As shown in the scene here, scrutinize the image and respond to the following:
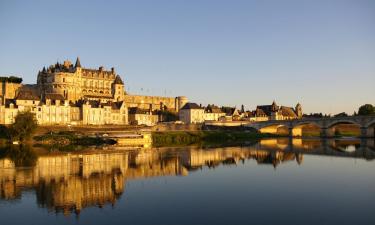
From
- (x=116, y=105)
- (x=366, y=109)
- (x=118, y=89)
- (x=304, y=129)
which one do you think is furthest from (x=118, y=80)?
(x=366, y=109)

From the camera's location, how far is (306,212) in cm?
1827

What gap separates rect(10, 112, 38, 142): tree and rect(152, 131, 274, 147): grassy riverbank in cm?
1843

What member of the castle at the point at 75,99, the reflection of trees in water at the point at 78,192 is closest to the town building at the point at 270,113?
the castle at the point at 75,99

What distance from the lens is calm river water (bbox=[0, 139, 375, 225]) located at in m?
17.5

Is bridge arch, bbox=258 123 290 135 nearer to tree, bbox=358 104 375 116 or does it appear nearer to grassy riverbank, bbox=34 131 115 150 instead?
tree, bbox=358 104 375 116

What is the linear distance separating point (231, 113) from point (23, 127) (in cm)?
6259

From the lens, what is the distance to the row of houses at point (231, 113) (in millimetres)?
93438

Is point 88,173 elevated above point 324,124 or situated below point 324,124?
below

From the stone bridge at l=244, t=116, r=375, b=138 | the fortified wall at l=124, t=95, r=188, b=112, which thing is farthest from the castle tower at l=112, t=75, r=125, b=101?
the stone bridge at l=244, t=116, r=375, b=138

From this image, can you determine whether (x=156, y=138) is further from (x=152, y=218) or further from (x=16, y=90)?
(x=152, y=218)

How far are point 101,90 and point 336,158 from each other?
62191 mm

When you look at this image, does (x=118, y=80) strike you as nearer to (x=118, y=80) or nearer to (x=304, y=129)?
(x=118, y=80)

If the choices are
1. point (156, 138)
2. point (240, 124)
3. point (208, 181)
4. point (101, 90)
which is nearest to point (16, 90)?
point (101, 90)

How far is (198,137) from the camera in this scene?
69.9m
